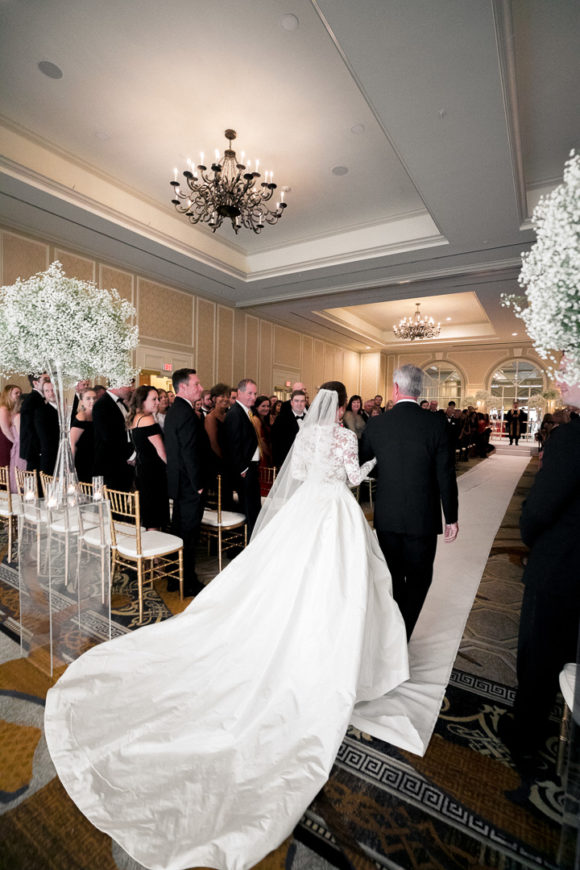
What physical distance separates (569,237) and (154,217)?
7.17m

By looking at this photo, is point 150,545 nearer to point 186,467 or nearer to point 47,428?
point 186,467

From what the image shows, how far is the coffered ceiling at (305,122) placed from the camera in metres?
3.39

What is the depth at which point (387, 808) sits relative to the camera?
162 centimetres

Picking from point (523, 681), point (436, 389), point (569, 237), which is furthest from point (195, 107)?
point (436, 389)

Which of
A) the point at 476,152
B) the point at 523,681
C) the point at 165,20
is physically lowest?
the point at 523,681

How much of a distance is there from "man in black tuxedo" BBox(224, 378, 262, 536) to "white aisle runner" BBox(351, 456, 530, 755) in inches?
75.3

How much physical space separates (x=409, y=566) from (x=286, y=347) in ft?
37.5

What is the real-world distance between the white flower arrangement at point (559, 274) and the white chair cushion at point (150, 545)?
270cm

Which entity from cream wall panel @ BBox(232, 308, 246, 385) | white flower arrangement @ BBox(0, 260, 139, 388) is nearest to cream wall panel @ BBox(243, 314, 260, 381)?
cream wall panel @ BBox(232, 308, 246, 385)

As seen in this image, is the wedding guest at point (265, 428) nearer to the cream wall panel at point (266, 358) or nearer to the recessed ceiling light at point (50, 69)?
the recessed ceiling light at point (50, 69)

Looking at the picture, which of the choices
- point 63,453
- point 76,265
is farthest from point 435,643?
point 76,265

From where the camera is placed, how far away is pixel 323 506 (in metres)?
2.36

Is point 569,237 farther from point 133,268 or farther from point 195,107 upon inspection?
point 133,268

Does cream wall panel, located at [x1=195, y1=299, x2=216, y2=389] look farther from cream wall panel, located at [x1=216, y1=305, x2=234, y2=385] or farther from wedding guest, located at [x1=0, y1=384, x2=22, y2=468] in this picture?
wedding guest, located at [x1=0, y1=384, x2=22, y2=468]
